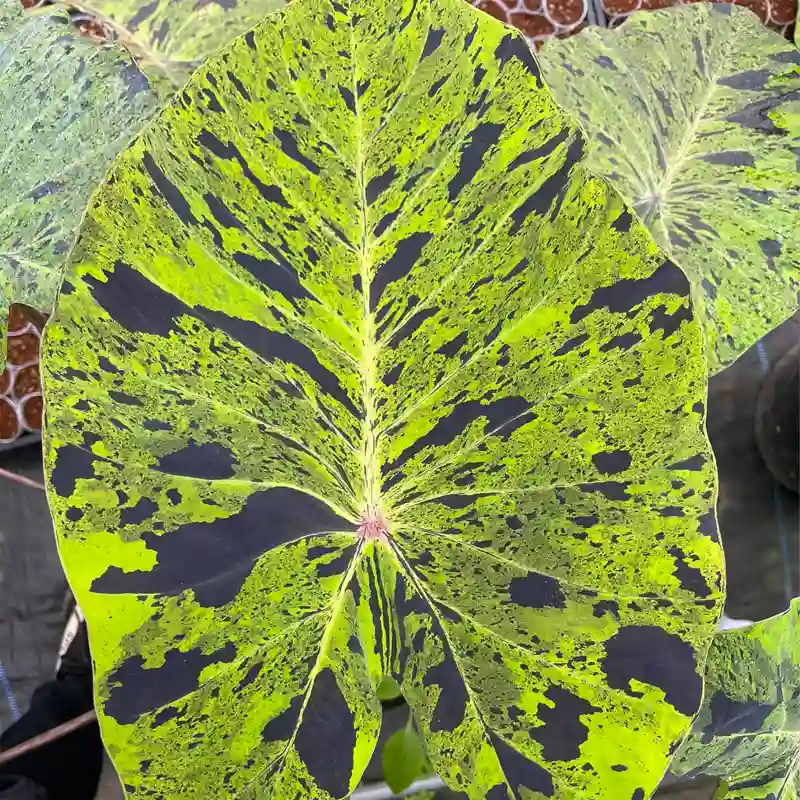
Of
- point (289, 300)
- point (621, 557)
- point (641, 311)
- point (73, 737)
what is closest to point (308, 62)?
point (289, 300)

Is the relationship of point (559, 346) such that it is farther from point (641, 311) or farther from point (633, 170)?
point (633, 170)

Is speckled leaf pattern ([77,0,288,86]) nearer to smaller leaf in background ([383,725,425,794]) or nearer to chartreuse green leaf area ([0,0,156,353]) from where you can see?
chartreuse green leaf area ([0,0,156,353])

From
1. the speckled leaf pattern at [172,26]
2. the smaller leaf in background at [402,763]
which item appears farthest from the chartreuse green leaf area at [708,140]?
the smaller leaf in background at [402,763]

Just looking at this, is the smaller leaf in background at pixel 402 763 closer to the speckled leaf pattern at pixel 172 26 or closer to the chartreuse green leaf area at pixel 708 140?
the chartreuse green leaf area at pixel 708 140

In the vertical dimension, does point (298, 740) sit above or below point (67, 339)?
below

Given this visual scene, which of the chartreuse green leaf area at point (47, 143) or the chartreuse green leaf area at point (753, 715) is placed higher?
the chartreuse green leaf area at point (47, 143)

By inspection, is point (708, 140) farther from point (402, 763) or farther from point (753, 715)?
point (402, 763)

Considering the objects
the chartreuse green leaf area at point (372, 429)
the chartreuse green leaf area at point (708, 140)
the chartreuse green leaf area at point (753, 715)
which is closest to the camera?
the chartreuse green leaf area at point (372, 429)
